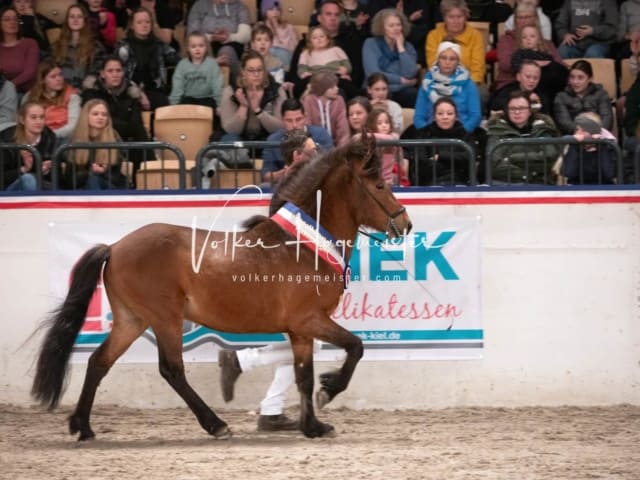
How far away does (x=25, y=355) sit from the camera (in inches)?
416

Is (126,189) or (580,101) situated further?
(580,101)

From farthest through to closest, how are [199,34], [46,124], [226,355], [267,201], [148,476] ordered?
[199,34] < [46,124] < [267,201] < [226,355] < [148,476]

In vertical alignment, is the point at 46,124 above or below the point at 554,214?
above

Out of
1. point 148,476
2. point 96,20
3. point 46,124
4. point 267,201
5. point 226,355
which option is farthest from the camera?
point 96,20

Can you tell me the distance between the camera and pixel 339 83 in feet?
42.0

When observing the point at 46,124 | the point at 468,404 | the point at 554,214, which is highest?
the point at 46,124

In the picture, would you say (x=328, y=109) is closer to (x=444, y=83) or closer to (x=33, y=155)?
(x=444, y=83)

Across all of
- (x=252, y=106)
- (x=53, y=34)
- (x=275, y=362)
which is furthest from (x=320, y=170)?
(x=53, y=34)

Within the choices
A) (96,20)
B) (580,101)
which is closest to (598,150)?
(580,101)

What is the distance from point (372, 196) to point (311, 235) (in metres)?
0.51

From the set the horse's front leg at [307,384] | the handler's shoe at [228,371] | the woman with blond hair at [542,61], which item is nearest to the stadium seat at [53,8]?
the woman with blond hair at [542,61]

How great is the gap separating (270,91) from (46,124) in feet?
6.59

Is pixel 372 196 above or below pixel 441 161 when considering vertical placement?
below

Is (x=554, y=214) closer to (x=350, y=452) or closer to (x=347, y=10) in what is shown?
(x=350, y=452)
